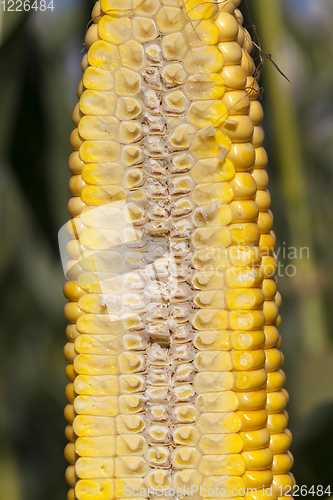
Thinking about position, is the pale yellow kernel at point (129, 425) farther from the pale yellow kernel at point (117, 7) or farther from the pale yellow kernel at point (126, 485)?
the pale yellow kernel at point (117, 7)

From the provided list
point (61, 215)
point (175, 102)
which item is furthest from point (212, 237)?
point (61, 215)

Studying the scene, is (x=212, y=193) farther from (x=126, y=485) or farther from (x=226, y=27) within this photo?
(x=126, y=485)

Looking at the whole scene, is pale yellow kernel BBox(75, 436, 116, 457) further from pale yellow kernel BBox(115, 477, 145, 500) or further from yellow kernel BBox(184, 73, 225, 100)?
yellow kernel BBox(184, 73, 225, 100)

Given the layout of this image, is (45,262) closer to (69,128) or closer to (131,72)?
(69,128)

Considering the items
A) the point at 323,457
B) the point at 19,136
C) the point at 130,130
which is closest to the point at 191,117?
the point at 130,130

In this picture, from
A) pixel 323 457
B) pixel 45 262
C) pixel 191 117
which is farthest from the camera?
pixel 45 262

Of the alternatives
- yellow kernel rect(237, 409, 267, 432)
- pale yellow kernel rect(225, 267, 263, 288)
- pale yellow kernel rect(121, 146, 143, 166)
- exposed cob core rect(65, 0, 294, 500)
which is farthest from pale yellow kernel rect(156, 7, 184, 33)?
yellow kernel rect(237, 409, 267, 432)

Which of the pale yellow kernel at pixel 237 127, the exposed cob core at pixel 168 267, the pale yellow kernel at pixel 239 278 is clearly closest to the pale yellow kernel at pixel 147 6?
the exposed cob core at pixel 168 267

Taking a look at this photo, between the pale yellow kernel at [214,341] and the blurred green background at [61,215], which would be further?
the blurred green background at [61,215]

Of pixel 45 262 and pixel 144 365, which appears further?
pixel 45 262
